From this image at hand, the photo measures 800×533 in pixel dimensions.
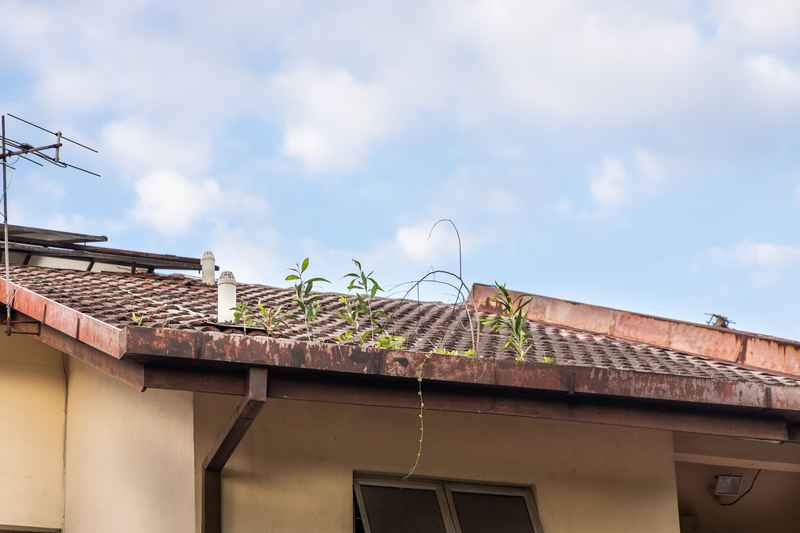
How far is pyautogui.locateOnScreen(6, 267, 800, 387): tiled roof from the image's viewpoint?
7.20m

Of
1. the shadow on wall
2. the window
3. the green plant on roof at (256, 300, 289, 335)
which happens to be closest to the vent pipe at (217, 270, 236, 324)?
the green plant on roof at (256, 300, 289, 335)

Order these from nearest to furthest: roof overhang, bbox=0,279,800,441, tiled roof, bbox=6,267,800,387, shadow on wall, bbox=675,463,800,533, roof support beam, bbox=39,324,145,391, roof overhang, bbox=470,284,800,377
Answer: roof overhang, bbox=0,279,800,441 < roof support beam, bbox=39,324,145,391 < tiled roof, bbox=6,267,800,387 < roof overhang, bbox=470,284,800,377 < shadow on wall, bbox=675,463,800,533

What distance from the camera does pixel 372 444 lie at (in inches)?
276

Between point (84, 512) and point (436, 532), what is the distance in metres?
2.31

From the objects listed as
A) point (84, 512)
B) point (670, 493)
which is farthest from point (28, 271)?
point (670, 493)

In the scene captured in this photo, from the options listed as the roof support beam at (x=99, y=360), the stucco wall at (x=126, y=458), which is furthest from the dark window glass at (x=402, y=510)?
the roof support beam at (x=99, y=360)

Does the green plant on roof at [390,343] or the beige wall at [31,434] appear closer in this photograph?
the green plant on roof at [390,343]

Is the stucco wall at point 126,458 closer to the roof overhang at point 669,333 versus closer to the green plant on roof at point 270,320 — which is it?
the green plant on roof at point 270,320

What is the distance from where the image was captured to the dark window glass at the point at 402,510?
271 inches

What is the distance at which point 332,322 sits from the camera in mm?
8086

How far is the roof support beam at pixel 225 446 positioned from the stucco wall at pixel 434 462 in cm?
9

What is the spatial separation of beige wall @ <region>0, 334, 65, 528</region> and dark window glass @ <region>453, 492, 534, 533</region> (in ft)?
9.22

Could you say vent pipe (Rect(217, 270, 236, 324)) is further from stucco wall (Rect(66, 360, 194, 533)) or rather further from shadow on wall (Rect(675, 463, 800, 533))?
shadow on wall (Rect(675, 463, 800, 533))

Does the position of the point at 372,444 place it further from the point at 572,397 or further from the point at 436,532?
the point at 572,397
